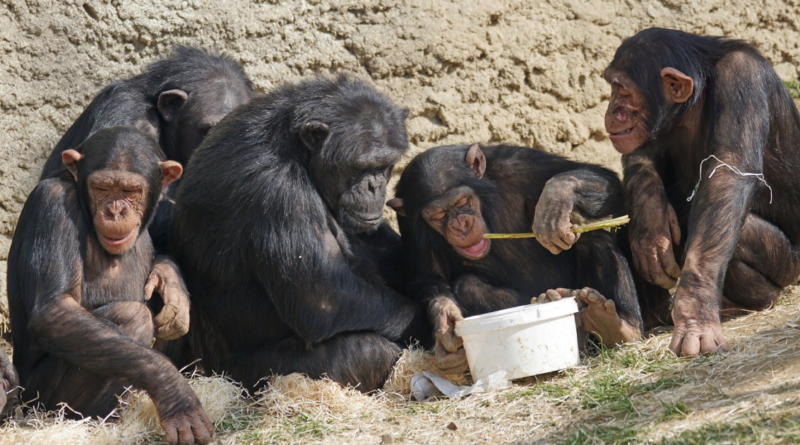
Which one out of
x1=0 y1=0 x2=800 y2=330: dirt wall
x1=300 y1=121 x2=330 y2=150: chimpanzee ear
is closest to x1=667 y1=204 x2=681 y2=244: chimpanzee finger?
x1=300 y1=121 x2=330 y2=150: chimpanzee ear

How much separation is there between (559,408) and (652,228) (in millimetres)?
1706

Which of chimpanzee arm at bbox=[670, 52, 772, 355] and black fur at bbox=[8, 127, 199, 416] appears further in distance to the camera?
chimpanzee arm at bbox=[670, 52, 772, 355]

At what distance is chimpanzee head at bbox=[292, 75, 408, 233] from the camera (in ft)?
18.8

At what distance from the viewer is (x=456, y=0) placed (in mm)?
8117

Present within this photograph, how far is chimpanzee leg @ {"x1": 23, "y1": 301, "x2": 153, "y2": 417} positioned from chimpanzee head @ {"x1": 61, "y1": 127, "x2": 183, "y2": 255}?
355 mm

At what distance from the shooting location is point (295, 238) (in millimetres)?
5438

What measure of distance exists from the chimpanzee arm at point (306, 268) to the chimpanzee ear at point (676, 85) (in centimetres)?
222

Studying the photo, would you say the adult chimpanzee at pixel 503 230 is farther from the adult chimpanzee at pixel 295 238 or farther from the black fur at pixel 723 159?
the black fur at pixel 723 159

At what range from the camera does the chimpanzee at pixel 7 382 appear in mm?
5102

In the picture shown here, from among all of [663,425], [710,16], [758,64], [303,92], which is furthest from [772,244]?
[710,16]

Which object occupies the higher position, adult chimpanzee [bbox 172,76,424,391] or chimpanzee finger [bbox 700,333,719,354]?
adult chimpanzee [bbox 172,76,424,391]

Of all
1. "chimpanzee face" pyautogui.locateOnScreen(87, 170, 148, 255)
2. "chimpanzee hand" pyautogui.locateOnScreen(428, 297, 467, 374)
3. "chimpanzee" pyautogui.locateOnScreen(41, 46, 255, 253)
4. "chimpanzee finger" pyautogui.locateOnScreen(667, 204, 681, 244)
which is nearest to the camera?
"chimpanzee face" pyautogui.locateOnScreen(87, 170, 148, 255)

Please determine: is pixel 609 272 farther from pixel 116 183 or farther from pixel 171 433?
pixel 116 183

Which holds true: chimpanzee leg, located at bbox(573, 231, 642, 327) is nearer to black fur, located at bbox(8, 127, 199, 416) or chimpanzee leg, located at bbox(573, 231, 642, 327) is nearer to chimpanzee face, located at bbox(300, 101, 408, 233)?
chimpanzee face, located at bbox(300, 101, 408, 233)
